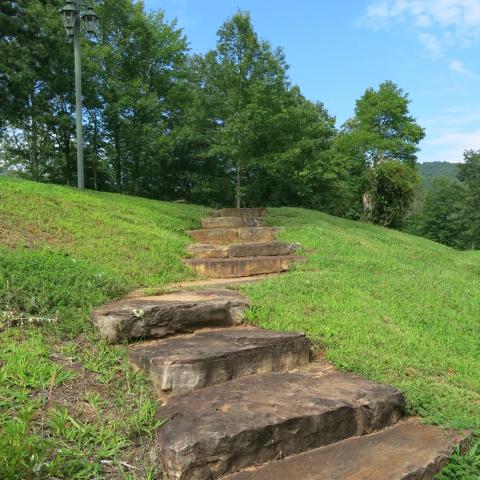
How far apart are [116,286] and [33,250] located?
37.8 inches

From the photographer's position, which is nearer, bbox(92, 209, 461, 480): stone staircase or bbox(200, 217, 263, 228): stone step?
bbox(92, 209, 461, 480): stone staircase

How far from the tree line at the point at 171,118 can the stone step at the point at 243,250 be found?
435 cm

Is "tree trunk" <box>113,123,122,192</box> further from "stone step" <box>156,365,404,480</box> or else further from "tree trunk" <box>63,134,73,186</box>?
"stone step" <box>156,365,404,480</box>

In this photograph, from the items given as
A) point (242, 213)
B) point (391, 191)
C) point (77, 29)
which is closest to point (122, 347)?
point (242, 213)

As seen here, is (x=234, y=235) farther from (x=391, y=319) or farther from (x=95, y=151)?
(x=95, y=151)

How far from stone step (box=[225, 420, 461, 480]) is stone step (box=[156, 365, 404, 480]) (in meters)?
0.05

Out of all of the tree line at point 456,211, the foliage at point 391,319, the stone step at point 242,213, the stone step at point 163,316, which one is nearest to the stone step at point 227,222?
the stone step at point 242,213

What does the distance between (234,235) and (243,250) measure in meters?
1.23

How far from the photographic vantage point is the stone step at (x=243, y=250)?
20.7 ft

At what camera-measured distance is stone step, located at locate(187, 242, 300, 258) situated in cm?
630

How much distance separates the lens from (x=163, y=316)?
3.19 meters

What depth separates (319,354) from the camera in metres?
3.37

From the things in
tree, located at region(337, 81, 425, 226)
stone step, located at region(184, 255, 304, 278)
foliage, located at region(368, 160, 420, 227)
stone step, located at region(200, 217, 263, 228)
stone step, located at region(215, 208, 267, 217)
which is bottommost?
stone step, located at region(184, 255, 304, 278)

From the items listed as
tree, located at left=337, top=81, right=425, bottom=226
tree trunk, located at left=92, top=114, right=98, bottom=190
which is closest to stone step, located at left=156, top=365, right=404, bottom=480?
tree trunk, located at left=92, top=114, right=98, bottom=190
